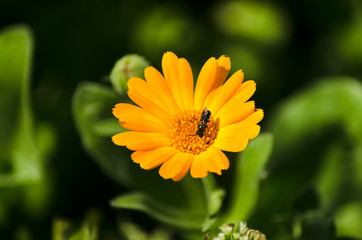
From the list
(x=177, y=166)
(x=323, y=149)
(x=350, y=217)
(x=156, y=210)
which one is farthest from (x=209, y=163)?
(x=350, y=217)

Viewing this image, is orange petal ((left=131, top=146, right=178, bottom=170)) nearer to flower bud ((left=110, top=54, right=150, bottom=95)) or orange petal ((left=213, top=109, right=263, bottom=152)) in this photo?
orange petal ((left=213, top=109, right=263, bottom=152))

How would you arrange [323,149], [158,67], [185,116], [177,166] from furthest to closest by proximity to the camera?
[158,67], [323,149], [185,116], [177,166]

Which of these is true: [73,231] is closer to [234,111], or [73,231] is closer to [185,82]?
[185,82]

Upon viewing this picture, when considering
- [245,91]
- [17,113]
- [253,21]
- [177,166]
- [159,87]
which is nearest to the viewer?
[177,166]

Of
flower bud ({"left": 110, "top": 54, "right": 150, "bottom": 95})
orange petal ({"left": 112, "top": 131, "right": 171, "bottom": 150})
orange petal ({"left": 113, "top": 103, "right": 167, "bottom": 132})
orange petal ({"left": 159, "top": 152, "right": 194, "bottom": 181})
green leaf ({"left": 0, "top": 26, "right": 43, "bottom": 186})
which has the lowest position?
orange petal ({"left": 159, "top": 152, "right": 194, "bottom": 181})

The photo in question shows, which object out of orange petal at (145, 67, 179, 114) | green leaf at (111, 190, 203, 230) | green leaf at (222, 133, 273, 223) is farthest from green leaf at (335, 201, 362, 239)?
orange petal at (145, 67, 179, 114)

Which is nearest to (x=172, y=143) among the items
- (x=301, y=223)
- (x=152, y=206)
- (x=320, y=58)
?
(x=152, y=206)

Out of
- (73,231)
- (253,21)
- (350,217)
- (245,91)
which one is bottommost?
(73,231)
